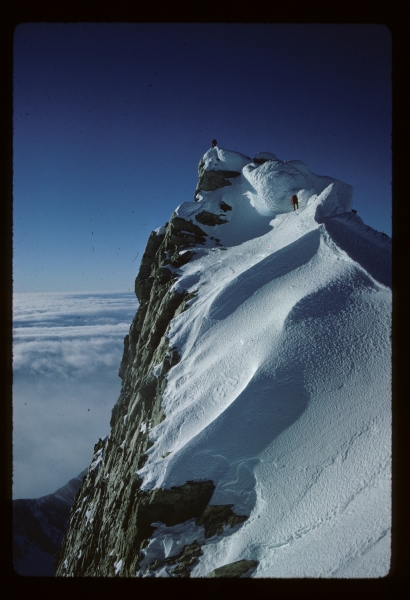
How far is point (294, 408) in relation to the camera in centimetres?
969

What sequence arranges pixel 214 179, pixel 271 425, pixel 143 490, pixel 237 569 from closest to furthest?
pixel 237 569
pixel 271 425
pixel 143 490
pixel 214 179

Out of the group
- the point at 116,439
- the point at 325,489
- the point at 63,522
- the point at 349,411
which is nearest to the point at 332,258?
the point at 349,411

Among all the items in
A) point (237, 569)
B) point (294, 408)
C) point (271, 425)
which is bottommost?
point (237, 569)

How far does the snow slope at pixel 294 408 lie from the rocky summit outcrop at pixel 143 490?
27 cm

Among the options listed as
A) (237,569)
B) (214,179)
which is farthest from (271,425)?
(214,179)

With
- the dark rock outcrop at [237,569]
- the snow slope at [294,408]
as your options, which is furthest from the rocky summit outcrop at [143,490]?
the dark rock outcrop at [237,569]

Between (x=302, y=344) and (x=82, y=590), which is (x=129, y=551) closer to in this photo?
(x=82, y=590)

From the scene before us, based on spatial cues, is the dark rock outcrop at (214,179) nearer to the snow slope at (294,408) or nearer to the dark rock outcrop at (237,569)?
the snow slope at (294,408)

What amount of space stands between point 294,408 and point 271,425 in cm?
75

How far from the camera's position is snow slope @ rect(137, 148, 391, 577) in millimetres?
7434

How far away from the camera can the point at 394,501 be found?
5.97 m

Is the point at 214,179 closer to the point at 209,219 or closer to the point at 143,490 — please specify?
the point at 209,219

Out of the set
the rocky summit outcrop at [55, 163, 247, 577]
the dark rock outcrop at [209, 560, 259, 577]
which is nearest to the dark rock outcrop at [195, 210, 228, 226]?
the rocky summit outcrop at [55, 163, 247, 577]

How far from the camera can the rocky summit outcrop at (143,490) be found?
9.35 m
